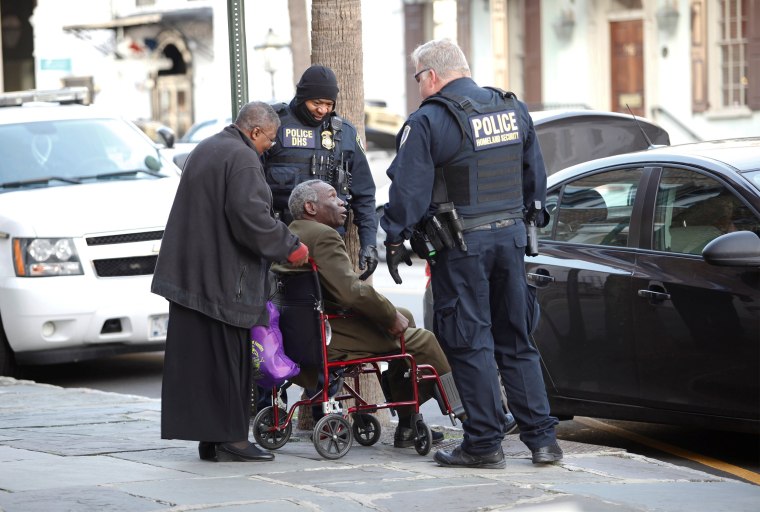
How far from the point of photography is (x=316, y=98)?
736 centimetres

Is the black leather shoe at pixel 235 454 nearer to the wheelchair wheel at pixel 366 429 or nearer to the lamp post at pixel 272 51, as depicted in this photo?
the wheelchair wheel at pixel 366 429

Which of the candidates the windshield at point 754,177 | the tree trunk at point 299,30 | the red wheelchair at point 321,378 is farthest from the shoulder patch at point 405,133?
the tree trunk at point 299,30

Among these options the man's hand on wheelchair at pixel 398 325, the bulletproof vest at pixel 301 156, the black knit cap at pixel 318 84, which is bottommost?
the man's hand on wheelchair at pixel 398 325

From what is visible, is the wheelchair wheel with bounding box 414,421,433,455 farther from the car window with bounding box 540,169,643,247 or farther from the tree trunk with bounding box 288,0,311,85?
the tree trunk with bounding box 288,0,311,85

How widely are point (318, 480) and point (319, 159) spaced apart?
6.80ft

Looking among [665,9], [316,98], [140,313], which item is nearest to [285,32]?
[665,9]

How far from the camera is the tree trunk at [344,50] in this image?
7.78 metres

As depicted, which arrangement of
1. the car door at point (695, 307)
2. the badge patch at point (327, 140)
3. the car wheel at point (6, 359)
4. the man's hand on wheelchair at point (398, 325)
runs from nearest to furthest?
the car door at point (695, 307) → the man's hand on wheelchair at point (398, 325) → the badge patch at point (327, 140) → the car wheel at point (6, 359)

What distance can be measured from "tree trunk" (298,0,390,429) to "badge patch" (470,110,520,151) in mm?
1434

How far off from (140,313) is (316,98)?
10.8ft

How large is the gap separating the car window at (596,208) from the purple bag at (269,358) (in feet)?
5.79

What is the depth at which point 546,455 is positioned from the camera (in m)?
6.52

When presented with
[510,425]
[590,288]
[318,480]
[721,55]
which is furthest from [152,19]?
[318,480]

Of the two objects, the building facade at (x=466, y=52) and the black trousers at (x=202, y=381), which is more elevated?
the building facade at (x=466, y=52)
